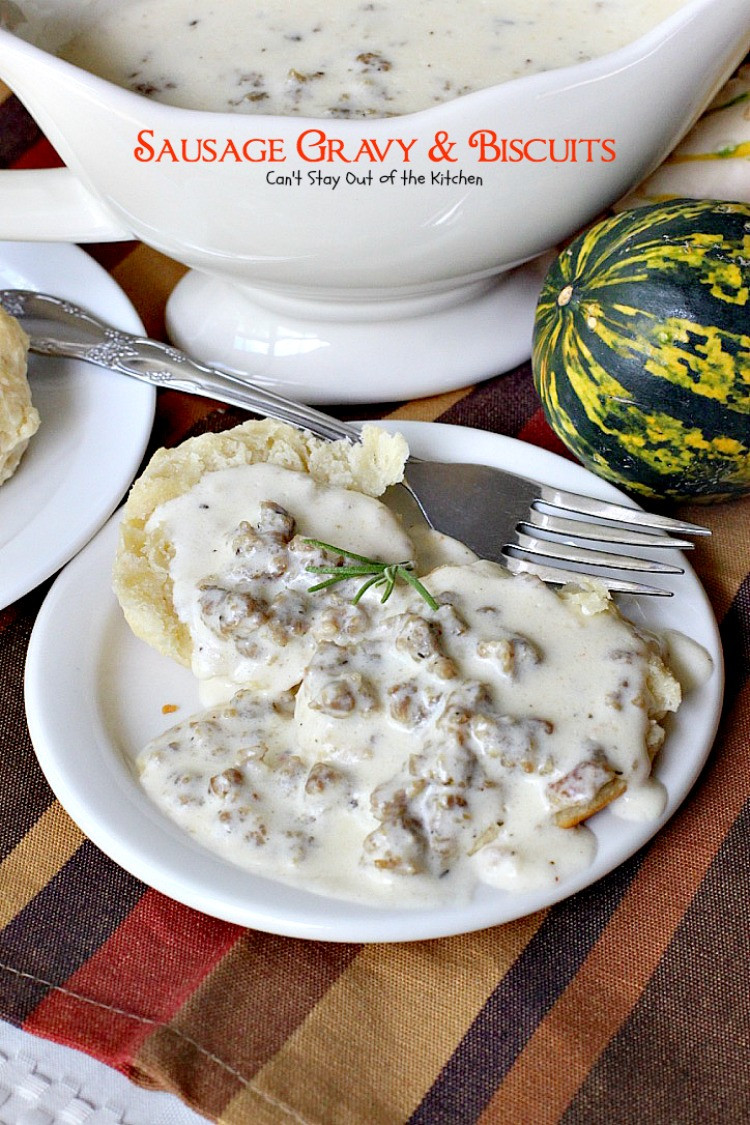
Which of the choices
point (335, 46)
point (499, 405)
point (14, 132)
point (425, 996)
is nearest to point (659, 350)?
point (499, 405)

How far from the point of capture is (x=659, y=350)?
1.55 meters

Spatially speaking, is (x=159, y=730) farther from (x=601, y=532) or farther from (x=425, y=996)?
(x=601, y=532)

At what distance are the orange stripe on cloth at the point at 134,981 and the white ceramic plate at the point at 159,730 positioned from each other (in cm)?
9

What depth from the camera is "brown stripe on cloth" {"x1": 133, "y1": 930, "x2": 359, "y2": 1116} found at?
1187mm

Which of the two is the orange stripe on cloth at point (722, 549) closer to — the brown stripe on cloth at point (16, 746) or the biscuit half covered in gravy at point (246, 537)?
the biscuit half covered in gravy at point (246, 537)

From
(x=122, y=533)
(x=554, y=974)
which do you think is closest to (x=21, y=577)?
(x=122, y=533)

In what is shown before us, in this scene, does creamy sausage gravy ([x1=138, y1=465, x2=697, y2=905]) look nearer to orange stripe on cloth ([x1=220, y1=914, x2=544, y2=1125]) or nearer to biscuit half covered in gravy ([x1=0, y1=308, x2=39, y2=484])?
orange stripe on cloth ([x1=220, y1=914, x2=544, y2=1125])

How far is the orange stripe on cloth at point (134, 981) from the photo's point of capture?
1231 mm

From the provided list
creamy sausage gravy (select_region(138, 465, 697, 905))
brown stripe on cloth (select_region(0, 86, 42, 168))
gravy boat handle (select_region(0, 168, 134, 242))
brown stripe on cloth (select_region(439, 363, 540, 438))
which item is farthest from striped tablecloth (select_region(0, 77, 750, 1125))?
brown stripe on cloth (select_region(0, 86, 42, 168))

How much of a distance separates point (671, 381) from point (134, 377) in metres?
0.85

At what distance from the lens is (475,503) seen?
5.46 feet

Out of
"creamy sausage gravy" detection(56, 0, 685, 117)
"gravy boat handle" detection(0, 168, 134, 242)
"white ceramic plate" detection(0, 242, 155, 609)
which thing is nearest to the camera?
"white ceramic plate" detection(0, 242, 155, 609)

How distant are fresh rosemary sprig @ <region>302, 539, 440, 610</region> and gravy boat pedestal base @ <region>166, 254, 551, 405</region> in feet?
1.73

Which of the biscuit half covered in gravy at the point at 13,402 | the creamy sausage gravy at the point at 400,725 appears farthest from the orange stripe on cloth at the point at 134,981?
the biscuit half covered in gravy at the point at 13,402
